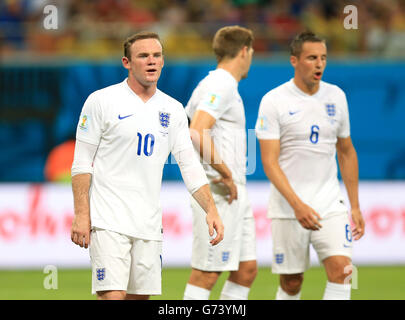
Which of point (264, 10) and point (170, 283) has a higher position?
point (264, 10)

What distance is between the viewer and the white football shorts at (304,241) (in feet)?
23.1

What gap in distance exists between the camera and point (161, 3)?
1592 cm

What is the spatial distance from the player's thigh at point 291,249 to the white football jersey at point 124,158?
180cm

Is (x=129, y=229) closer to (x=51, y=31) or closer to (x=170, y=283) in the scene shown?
(x=170, y=283)

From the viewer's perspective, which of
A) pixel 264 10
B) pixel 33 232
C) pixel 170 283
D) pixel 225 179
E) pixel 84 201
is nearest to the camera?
pixel 84 201

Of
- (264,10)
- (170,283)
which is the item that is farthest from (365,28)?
(170,283)

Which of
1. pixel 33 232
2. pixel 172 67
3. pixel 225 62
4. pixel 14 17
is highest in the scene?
pixel 14 17

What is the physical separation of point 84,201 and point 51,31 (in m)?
9.31

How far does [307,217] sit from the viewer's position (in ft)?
22.6

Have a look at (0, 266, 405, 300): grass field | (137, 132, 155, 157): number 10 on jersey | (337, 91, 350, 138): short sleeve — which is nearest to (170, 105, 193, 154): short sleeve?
(137, 132, 155, 157): number 10 on jersey

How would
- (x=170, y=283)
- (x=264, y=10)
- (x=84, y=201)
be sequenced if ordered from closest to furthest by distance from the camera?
(x=84, y=201)
(x=170, y=283)
(x=264, y=10)

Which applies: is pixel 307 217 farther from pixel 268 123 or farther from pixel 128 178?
pixel 128 178

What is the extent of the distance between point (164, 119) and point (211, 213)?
715 millimetres

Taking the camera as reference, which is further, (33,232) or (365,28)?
(365,28)
